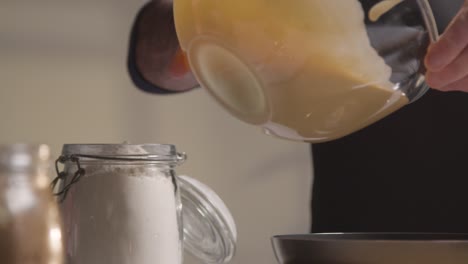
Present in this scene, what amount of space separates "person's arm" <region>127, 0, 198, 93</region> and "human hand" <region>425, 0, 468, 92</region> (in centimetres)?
30

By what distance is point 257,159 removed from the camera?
1722 millimetres

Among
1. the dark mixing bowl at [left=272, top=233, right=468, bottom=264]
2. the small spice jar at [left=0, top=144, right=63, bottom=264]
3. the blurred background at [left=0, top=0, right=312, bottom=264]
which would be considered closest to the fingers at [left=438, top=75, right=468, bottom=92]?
the dark mixing bowl at [left=272, top=233, right=468, bottom=264]

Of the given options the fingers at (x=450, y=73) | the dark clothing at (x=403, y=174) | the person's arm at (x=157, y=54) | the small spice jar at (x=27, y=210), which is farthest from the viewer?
the dark clothing at (x=403, y=174)

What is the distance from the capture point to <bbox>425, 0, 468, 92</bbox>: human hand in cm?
57

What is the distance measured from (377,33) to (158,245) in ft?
0.73

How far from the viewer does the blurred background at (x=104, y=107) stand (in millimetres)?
1382

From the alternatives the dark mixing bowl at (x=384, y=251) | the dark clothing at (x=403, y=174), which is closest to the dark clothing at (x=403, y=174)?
the dark clothing at (x=403, y=174)

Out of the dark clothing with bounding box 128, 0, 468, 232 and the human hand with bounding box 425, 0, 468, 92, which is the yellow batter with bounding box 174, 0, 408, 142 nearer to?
the human hand with bounding box 425, 0, 468, 92

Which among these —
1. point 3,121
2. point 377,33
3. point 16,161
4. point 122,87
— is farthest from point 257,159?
point 16,161

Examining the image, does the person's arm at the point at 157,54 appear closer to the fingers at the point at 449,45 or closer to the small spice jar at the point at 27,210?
the fingers at the point at 449,45

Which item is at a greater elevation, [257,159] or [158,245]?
[257,159]

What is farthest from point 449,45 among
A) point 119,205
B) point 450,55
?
point 119,205

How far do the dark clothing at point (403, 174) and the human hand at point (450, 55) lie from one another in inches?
20.2

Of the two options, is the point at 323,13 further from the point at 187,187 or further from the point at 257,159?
the point at 257,159
